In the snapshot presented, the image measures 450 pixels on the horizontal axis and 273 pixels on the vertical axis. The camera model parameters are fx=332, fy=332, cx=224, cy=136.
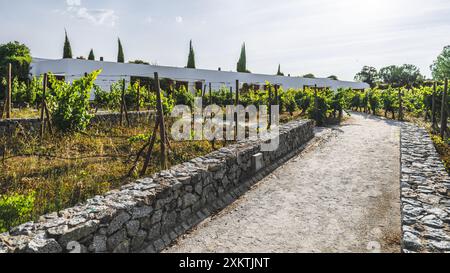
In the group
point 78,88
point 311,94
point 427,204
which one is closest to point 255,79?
point 311,94

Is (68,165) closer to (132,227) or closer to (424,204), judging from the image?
(132,227)

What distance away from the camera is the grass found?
505 cm

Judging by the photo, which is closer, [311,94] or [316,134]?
[316,134]

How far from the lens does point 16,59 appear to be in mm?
22688

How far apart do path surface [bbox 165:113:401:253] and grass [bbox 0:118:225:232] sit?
6.02 feet

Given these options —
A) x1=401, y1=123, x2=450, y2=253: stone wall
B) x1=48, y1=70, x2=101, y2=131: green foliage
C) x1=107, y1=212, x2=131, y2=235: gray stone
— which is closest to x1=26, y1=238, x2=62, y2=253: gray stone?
x1=107, y1=212, x2=131, y2=235: gray stone

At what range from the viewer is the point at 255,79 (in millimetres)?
35281

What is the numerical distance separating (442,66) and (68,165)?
5246cm

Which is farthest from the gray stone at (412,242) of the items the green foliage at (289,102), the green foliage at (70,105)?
the green foliage at (289,102)

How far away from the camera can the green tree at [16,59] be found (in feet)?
73.6

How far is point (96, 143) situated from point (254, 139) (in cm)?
400

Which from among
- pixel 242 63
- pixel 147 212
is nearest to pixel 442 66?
pixel 242 63

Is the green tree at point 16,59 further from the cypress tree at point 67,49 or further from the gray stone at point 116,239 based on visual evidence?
the gray stone at point 116,239
